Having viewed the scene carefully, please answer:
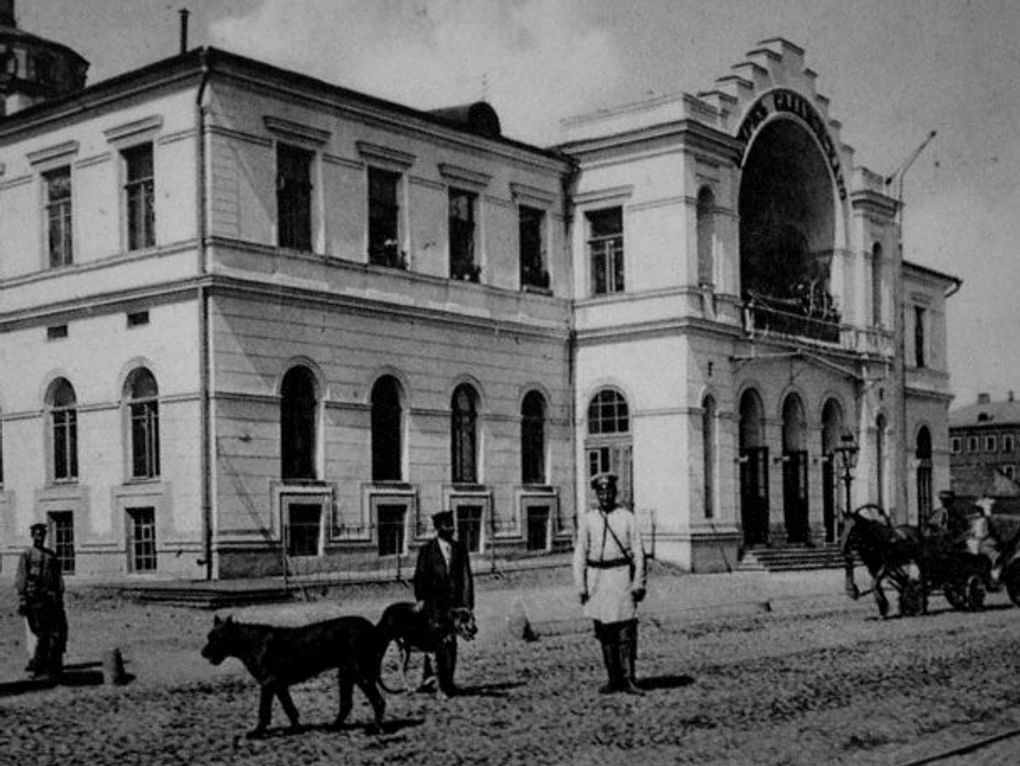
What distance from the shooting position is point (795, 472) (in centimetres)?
3681

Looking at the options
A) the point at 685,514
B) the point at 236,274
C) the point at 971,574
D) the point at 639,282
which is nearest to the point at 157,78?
the point at 236,274

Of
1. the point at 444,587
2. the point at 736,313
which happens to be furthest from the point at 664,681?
the point at 736,313

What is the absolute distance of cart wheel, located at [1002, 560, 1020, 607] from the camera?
21875mm

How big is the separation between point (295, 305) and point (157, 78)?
189 inches

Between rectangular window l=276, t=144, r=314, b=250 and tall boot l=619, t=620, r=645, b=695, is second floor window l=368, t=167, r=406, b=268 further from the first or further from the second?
tall boot l=619, t=620, r=645, b=695

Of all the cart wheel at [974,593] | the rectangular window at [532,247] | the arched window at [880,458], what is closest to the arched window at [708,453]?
the rectangular window at [532,247]

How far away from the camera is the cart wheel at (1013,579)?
21875 mm

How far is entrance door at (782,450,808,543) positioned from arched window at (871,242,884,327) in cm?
563

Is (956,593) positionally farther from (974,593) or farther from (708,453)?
(708,453)

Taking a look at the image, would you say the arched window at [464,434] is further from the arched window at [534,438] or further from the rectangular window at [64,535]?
the rectangular window at [64,535]


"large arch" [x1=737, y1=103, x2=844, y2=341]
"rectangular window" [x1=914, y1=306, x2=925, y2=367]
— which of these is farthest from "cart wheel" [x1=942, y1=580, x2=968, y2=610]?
"rectangular window" [x1=914, y1=306, x2=925, y2=367]

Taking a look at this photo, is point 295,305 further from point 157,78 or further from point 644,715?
point 644,715

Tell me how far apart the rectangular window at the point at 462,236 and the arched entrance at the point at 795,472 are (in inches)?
395

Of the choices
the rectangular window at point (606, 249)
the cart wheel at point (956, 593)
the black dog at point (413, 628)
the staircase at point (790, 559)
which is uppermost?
the rectangular window at point (606, 249)
